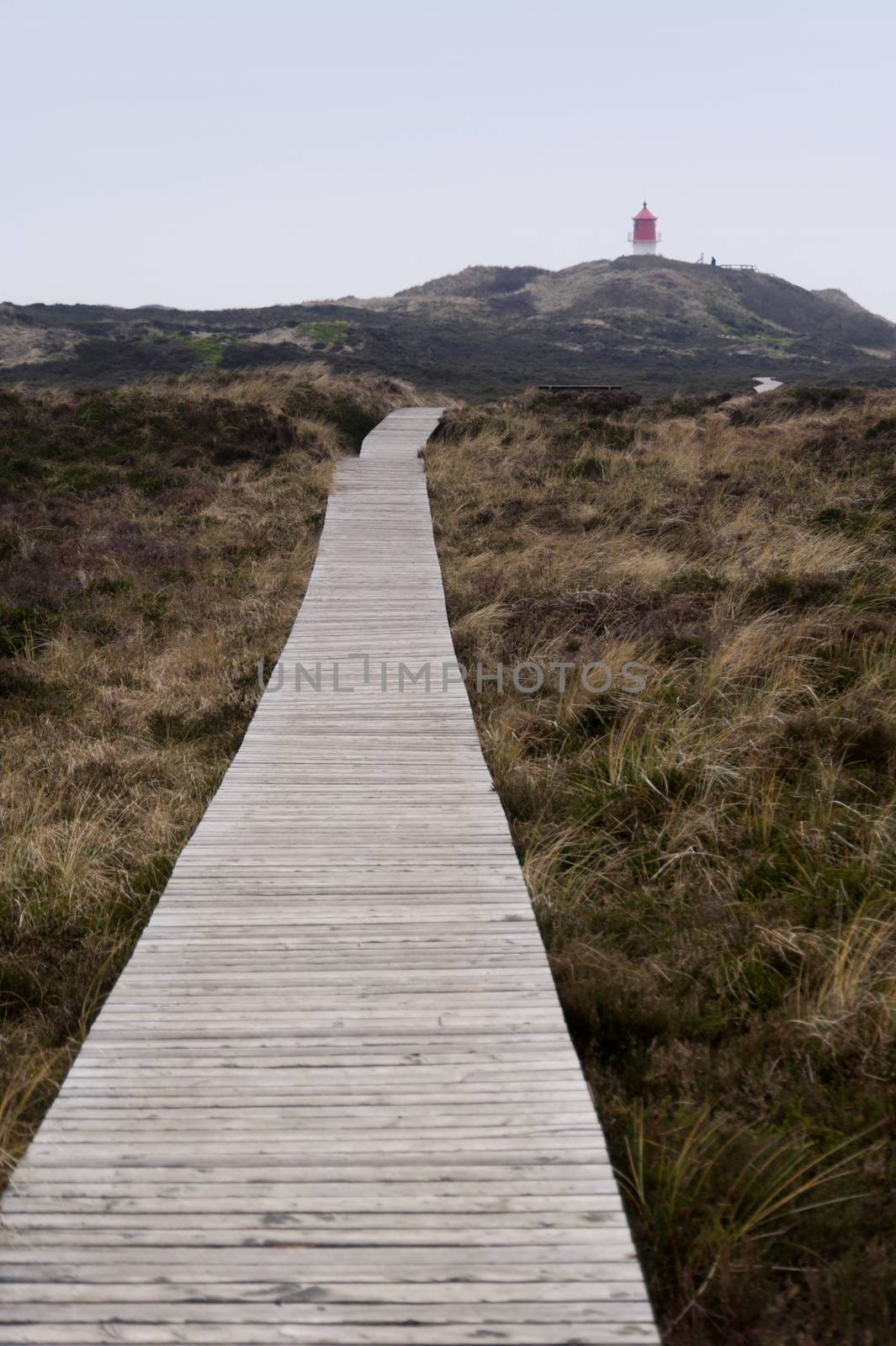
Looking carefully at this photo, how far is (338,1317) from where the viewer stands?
7.70 ft

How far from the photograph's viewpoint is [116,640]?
29.0 feet

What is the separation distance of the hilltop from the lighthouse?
5300 mm

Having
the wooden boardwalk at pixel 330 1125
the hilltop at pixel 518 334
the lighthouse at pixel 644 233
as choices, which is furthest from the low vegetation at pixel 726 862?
the lighthouse at pixel 644 233

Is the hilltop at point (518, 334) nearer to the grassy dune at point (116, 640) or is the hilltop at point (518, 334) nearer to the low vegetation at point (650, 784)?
the grassy dune at point (116, 640)

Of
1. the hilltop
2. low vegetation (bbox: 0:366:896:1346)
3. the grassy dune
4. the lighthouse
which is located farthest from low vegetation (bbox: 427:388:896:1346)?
the lighthouse

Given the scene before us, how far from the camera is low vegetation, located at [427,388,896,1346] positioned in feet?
8.94

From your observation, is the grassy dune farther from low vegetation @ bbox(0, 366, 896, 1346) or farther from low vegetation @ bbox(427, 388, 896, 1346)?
low vegetation @ bbox(427, 388, 896, 1346)

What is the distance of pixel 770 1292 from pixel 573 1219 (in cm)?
54

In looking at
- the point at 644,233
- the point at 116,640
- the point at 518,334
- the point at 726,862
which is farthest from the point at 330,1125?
the point at 644,233

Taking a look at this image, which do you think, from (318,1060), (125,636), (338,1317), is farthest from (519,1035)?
(125,636)

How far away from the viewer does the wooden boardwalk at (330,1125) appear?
239 centimetres

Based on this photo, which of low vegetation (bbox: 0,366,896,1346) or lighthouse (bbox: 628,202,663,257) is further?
lighthouse (bbox: 628,202,663,257)

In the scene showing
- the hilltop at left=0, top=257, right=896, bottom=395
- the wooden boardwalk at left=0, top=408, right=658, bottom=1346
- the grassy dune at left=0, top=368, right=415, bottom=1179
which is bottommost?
the wooden boardwalk at left=0, top=408, right=658, bottom=1346

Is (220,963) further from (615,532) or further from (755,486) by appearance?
(755,486)
